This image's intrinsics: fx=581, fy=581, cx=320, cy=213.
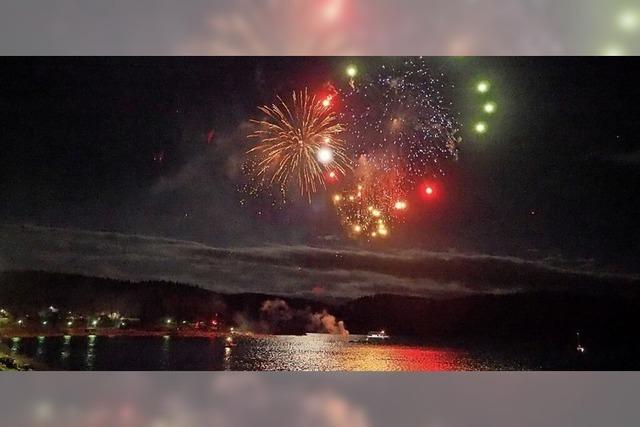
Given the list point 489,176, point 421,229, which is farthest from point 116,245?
point 489,176

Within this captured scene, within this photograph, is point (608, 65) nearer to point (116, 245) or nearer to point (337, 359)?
point (337, 359)

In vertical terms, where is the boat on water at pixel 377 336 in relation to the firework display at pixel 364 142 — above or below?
below

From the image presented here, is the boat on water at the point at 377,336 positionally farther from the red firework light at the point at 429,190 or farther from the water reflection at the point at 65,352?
the water reflection at the point at 65,352

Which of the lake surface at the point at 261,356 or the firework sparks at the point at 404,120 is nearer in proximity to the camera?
the lake surface at the point at 261,356

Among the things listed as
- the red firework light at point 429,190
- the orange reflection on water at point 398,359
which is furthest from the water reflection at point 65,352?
the red firework light at point 429,190

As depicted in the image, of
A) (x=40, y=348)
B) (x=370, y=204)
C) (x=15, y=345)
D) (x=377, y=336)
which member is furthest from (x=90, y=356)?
(x=370, y=204)
